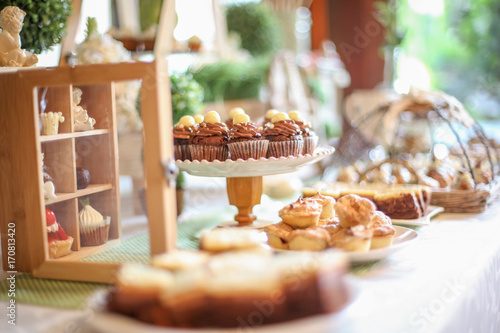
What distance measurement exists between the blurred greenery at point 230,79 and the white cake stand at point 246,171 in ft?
4.10

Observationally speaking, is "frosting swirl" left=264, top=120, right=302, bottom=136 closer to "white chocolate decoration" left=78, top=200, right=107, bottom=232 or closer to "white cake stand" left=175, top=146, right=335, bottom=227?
"white cake stand" left=175, top=146, right=335, bottom=227

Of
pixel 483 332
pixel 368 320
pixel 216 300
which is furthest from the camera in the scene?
pixel 483 332

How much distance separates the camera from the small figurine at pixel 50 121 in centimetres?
106

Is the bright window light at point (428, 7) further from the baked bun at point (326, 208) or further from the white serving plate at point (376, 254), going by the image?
the white serving plate at point (376, 254)

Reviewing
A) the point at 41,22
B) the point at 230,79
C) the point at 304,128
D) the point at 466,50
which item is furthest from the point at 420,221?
the point at 466,50

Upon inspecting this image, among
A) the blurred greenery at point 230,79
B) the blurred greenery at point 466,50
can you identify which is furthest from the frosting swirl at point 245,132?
the blurred greenery at point 466,50

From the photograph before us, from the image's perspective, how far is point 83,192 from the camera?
109cm

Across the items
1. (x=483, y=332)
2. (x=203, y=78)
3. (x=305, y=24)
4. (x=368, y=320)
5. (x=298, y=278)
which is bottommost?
(x=483, y=332)

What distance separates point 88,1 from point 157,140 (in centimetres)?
123

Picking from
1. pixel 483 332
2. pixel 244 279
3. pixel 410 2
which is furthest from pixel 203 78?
pixel 410 2

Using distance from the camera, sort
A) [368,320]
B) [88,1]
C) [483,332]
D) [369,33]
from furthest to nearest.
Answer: [369,33]
[88,1]
[483,332]
[368,320]

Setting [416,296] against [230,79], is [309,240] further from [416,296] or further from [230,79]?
[230,79]

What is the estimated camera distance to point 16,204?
111 cm

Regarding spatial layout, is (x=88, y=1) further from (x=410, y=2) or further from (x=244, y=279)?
(x=410, y=2)
